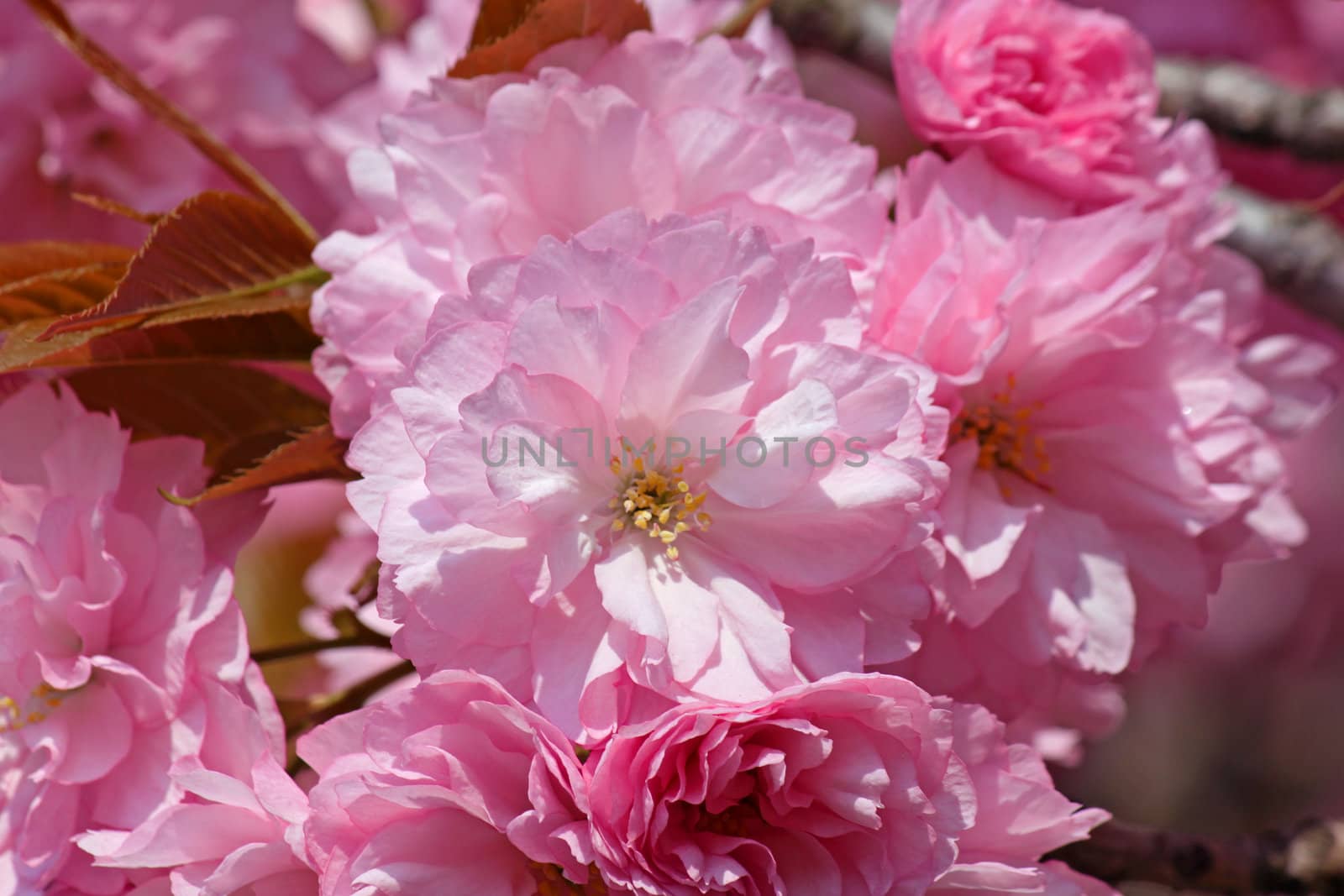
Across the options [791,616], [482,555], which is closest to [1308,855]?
[791,616]

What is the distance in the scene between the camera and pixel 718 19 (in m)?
0.86

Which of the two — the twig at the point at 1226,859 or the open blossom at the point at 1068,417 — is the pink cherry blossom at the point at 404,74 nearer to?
the open blossom at the point at 1068,417

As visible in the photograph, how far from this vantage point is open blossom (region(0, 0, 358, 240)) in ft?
3.17

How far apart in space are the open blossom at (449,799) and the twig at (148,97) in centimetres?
30

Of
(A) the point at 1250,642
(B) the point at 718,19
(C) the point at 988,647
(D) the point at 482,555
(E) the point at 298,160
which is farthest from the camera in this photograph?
(A) the point at 1250,642

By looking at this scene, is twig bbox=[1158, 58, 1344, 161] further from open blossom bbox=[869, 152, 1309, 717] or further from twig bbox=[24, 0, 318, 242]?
twig bbox=[24, 0, 318, 242]

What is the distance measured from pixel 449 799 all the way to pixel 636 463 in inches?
6.3

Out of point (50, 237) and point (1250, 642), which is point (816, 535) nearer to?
point (50, 237)

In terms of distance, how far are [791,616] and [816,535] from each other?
0.04m

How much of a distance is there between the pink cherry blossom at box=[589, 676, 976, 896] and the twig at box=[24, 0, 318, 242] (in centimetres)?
37

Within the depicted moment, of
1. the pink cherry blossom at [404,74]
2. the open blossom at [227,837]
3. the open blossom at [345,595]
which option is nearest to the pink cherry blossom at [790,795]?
the open blossom at [227,837]

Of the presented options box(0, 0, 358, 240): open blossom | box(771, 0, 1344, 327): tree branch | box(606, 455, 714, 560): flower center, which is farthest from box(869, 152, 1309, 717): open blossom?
box(0, 0, 358, 240): open blossom

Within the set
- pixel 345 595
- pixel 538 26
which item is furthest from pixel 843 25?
pixel 345 595

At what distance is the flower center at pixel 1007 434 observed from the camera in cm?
63
